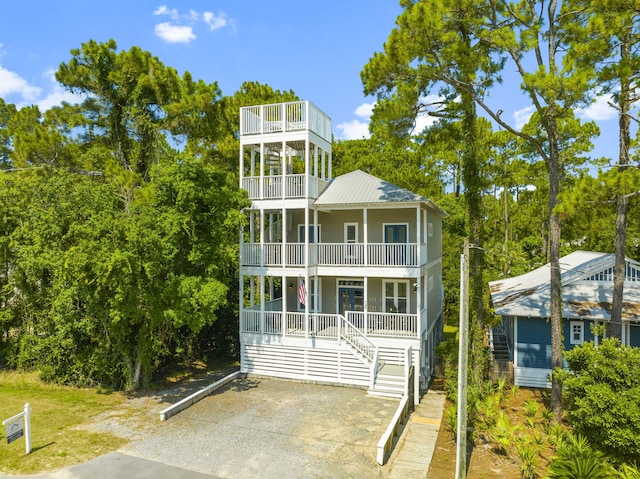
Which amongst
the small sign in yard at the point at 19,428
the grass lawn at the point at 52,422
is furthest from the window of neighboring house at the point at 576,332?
the small sign in yard at the point at 19,428

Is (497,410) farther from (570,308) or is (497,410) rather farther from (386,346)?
(570,308)

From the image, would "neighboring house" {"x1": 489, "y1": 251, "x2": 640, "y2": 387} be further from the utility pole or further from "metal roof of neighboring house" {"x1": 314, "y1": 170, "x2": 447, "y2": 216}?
the utility pole

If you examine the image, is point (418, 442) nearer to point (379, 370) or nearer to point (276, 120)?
point (379, 370)

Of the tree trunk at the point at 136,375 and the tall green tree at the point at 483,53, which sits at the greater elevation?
the tall green tree at the point at 483,53

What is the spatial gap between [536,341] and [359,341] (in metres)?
7.33

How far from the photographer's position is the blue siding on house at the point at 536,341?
56.7 feet

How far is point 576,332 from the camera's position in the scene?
1725 cm

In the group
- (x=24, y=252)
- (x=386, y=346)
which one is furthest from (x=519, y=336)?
(x=24, y=252)

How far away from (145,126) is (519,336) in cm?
2162

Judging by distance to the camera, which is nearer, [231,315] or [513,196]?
[231,315]

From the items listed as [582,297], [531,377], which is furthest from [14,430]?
[582,297]

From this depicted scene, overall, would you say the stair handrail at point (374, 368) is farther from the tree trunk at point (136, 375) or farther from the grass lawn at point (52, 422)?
the tree trunk at point (136, 375)

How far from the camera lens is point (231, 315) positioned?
21.4m

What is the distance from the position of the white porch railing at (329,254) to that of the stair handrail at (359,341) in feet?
8.57
